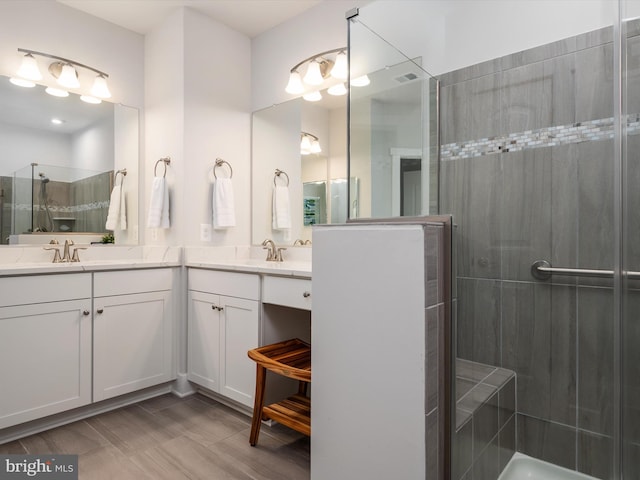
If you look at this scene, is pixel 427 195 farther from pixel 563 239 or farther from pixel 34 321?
pixel 34 321

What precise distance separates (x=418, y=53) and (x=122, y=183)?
2406 millimetres

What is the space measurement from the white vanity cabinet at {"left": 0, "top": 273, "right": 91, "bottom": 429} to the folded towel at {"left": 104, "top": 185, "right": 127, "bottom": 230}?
0.76m

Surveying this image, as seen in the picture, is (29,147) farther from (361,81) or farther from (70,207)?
(361,81)

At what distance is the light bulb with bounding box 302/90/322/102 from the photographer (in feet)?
8.42

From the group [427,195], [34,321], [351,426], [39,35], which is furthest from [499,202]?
[39,35]

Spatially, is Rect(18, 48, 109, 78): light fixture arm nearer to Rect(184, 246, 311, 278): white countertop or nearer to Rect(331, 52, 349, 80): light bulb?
Rect(184, 246, 311, 278): white countertop

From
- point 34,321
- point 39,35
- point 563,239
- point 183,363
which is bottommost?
point 183,363

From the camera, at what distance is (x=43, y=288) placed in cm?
202

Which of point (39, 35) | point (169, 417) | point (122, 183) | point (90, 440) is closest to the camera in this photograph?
point (90, 440)

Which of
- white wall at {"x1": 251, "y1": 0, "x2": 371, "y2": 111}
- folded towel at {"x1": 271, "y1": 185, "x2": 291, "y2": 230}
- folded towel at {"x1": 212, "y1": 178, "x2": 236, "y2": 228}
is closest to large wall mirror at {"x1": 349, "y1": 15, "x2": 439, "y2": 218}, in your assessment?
white wall at {"x1": 251, "y1": 0, "x2": 371, "y2": 111}

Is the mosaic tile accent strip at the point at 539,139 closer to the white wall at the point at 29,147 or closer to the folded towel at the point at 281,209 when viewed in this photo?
the folded towel at the point at 281,209

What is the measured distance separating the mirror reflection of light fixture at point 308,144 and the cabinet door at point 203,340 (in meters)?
1.13

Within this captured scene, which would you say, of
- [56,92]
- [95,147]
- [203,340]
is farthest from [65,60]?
[203,340]

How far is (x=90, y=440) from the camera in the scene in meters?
1.96
